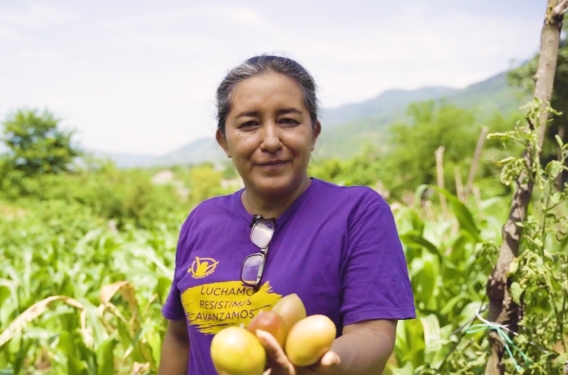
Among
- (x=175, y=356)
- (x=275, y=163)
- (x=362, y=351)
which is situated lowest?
(x=175, y=356)

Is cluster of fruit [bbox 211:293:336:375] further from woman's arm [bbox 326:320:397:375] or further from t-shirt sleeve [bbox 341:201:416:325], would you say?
t-shirt sleeve [bbox 341:201:416:325]

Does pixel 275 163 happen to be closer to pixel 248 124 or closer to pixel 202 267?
pixel 248 124

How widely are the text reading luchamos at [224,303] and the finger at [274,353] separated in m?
0.32

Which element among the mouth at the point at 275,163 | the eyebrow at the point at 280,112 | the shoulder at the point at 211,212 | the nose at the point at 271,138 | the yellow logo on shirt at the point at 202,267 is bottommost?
the yellow logo on shirt at the point at 202,267

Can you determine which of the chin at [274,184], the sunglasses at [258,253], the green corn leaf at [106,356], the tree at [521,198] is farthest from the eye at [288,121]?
the green corn leaf at [106,356]

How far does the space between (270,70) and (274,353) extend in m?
0.63

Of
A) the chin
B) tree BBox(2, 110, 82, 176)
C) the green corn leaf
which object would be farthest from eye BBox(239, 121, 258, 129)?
tree BBox(2, 110, 82, 176)

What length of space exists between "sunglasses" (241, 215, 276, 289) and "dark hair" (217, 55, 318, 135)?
0.25 m

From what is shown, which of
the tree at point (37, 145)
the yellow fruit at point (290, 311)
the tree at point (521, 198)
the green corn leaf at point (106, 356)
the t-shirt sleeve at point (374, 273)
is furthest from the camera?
the tree at point (37, 145)

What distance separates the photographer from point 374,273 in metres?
1.08

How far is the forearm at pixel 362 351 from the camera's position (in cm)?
93

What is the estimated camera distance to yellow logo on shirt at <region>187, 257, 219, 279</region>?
1.25 meters

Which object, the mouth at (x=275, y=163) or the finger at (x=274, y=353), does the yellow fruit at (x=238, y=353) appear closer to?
the finger at (x=274, y=353)

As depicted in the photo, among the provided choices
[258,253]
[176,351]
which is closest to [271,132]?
[258,253]
